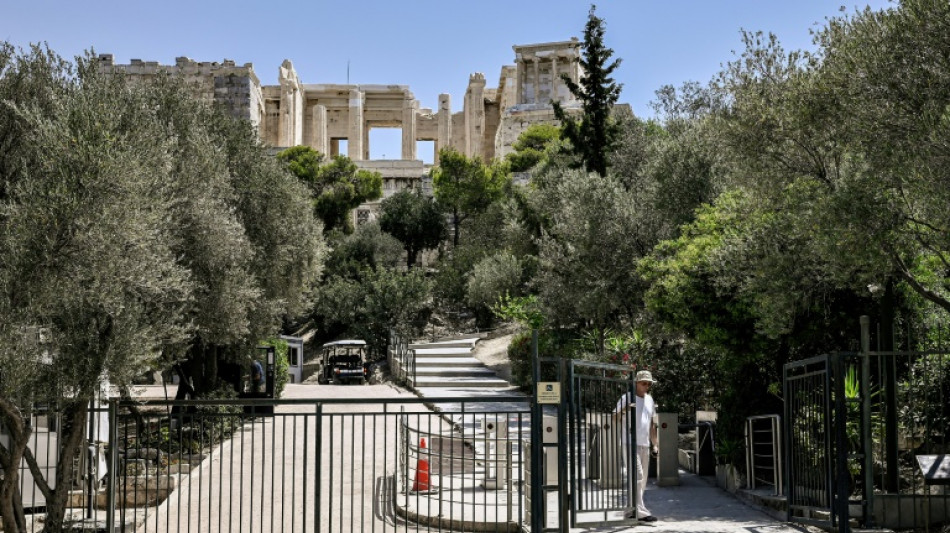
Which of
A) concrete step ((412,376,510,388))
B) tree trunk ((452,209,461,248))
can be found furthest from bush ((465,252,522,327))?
tree trunk ((452,209,461,248))

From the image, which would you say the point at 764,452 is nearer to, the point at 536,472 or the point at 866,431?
the point at 866,431

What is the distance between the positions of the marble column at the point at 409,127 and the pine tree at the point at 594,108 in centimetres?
5426

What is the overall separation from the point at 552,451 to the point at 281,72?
7708cm

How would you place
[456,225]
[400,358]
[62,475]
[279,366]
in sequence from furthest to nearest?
[456,225] < [400,358] < [279,366] < [62,475]

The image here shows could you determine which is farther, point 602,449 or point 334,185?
point 334,185

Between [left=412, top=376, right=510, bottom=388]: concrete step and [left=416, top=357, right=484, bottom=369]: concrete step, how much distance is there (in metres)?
2.16

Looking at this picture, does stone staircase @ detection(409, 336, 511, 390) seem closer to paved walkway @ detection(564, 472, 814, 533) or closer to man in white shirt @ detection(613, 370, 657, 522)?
paved walkway @ detection(564, 472, 814, 533)

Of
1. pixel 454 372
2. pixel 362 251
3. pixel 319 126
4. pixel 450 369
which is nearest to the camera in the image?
pixel 454 372

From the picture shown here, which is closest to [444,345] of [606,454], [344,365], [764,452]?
[344,365]

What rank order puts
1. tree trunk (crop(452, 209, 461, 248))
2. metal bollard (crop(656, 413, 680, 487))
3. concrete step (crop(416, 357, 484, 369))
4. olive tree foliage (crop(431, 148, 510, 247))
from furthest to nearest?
1. olive tree foliage (crop(431, 148, 510, 247))
2. tree trunk (crop(452, 209, 461, 248))
3. concrete step (crop(416, 357, 484, 369))
4. metal bollard (crop(656, 413, 680, 487))

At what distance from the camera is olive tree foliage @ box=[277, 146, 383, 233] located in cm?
5856

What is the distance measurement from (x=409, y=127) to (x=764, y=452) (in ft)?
249

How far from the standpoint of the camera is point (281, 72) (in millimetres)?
84062

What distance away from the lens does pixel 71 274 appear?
10.2 meters
